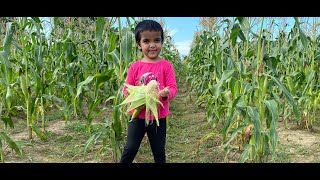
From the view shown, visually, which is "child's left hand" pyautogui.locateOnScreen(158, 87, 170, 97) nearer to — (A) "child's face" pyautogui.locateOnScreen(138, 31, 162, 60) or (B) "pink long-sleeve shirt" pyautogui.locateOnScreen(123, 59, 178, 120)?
(B) "pink long-sleeve shirt" pyautogui.locateOnScreen(123, 59, 178, 120)

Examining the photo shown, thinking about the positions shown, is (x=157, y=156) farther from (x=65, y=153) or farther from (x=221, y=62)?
(x=221, y=62)

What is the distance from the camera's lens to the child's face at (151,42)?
257 centimetres

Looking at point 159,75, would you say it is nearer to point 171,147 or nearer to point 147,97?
point 147,97

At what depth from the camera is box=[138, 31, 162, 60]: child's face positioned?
2572mm

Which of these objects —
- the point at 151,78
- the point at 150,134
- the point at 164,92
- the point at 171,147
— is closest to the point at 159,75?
the point at 151,78

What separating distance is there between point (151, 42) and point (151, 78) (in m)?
0.29

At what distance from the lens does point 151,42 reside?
2590mm

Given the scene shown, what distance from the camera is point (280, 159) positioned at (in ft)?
11.6

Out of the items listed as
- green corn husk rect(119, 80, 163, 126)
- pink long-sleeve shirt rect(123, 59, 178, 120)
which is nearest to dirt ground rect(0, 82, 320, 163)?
pink long-sleeve shirt rect(123, 59, 178, 120)

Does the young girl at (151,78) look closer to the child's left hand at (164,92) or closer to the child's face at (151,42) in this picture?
the child's face at (151,42)

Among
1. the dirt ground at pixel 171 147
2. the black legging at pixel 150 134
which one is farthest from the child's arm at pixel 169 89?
the dirt ground at pixel 171 147

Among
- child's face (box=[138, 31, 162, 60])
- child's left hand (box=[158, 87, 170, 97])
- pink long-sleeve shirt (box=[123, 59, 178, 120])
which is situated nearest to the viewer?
child's left hand (box=[158, 87, 170, 97])

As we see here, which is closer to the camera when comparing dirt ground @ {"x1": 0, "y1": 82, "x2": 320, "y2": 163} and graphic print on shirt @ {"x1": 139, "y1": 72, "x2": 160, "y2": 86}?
graphic print on shirt @ {"x1": 139, "y1": 72, "x2": 160, "y2": 86}
